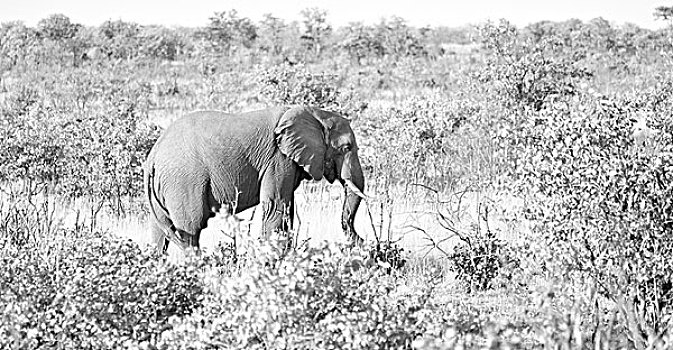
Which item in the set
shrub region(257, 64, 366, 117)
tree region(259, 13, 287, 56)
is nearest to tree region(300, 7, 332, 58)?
tree region(259, 13, 287, 56)

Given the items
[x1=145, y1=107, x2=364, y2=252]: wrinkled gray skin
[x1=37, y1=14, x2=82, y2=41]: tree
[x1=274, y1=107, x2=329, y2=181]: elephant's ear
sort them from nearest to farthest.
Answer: [x1=145, y1=107, x2=364, y2=252]: wrinkled gray skin
[x1=274, y1=107, x2=329, y2=181]: elephant's ear
[x1=37, y1=14, x2=82, y2=41]: tree

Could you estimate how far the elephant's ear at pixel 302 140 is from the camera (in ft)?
28.8

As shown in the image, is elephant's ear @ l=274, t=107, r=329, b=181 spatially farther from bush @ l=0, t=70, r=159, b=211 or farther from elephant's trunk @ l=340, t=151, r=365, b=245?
bush @ l=0, t=70, r=159, b=211

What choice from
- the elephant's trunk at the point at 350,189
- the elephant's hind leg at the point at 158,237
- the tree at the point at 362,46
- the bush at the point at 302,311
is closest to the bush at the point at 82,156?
the elephant's hind leg at the point at 158,237

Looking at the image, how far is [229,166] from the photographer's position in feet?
28.3

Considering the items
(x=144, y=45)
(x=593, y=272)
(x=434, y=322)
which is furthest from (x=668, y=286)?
(x=144, y=45)

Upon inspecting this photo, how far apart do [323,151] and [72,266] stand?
410 cm

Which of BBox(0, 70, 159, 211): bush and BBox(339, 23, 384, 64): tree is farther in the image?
BBox(339, 23, 384, 64): tree

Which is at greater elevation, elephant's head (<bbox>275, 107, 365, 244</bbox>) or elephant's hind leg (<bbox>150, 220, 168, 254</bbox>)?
elephant's head (<bbox>275, 107, 365, 244</bbox>)

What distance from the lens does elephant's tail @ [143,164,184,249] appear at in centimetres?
862

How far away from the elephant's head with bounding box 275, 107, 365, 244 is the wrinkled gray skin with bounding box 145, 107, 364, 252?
0.04 ft

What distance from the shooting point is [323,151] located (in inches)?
360

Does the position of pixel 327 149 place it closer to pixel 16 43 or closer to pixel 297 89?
pixel 297 89

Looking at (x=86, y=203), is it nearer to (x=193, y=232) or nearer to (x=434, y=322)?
(x=193, y=232)
